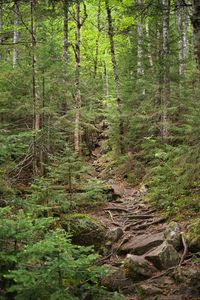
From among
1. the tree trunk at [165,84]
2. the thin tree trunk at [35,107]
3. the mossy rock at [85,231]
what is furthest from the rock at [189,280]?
the tree trunk at [165,84]

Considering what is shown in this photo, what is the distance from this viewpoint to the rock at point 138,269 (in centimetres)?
749

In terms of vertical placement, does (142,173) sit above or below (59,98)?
below

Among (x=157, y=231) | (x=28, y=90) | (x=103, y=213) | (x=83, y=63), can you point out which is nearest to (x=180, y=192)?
(x=157, y=231)

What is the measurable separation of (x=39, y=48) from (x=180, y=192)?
8.21m

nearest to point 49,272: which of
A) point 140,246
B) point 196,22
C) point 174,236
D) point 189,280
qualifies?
point 189,280

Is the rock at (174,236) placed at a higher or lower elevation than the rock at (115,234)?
higher

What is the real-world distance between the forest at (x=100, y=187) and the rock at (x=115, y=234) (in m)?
0.03

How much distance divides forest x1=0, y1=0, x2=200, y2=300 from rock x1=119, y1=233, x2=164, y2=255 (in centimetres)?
3

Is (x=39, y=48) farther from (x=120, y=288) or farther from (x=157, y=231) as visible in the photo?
(x=120, y=288)

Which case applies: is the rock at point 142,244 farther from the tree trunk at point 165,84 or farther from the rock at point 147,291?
the tree trunk at point 165,84

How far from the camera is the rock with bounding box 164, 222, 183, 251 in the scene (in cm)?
815

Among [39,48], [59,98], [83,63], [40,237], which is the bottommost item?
[40,237]

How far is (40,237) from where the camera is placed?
7434mm

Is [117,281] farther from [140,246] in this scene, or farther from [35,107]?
[35,107]
